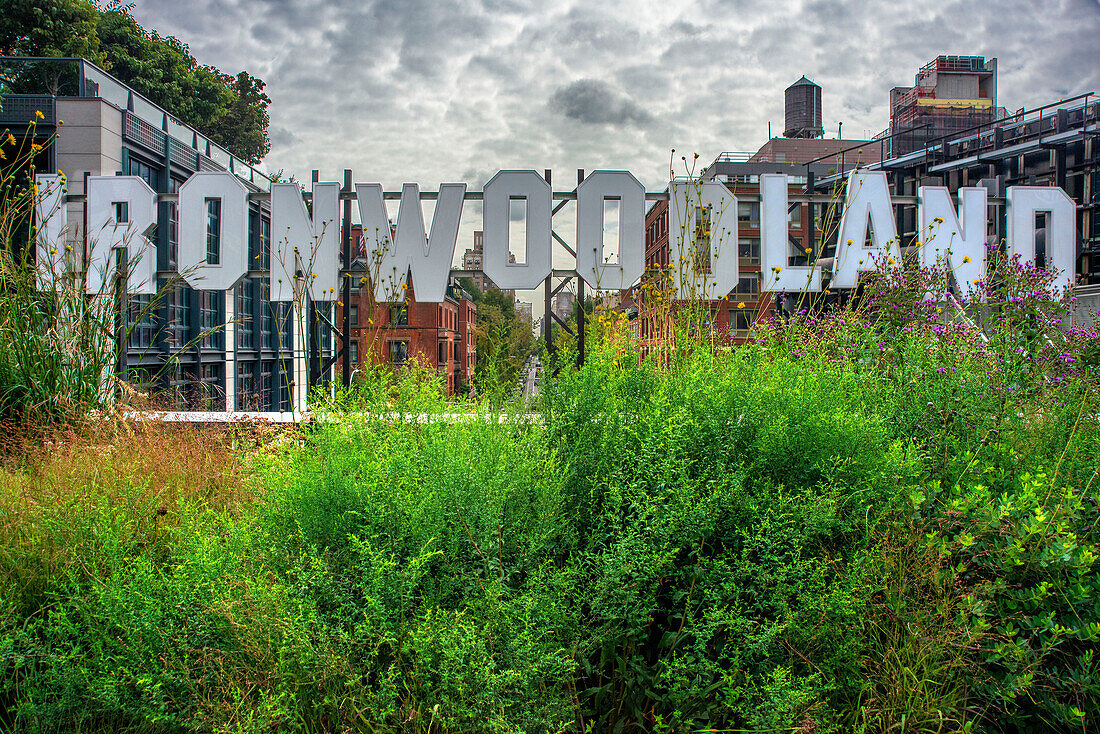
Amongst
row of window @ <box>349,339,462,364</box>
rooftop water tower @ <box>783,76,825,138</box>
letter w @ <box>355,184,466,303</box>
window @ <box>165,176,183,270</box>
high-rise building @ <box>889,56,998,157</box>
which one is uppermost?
rooftop water tower @ <box>783,76,825,138</box>

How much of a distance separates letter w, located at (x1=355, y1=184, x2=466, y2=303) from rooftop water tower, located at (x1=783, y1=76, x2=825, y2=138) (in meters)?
71.1

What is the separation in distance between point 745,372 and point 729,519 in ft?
3.58

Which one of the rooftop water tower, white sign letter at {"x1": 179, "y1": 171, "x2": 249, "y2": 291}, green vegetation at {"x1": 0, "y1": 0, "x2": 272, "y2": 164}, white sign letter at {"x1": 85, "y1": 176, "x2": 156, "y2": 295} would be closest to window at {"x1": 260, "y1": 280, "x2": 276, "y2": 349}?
green vegetation at {"x1": 0, "y1": 0, "x2": 272, "y2": 164}

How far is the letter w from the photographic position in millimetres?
7957

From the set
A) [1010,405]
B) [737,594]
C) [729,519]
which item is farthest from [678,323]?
[737,594]

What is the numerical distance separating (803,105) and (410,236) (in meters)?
74.9

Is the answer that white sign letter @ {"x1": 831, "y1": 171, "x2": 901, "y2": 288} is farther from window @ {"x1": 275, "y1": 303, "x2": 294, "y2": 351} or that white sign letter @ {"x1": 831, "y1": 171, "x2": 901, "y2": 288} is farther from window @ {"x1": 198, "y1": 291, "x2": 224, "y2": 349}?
window @ {"x1": 198, "y1": 291, "x2": 224, "y2": 349}

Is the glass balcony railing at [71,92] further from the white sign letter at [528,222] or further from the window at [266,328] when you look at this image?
the white sign letter at [528,222]

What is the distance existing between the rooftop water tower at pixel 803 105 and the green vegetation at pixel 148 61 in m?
55.3

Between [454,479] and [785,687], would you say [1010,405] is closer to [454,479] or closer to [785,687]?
[785,687]

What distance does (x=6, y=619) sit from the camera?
2.26m

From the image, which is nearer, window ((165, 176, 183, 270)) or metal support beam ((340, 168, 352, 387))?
metal support beam ((340, 168, 352, 387))

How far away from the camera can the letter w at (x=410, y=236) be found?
313 inches

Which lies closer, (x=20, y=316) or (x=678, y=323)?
(x=678, y=323)
